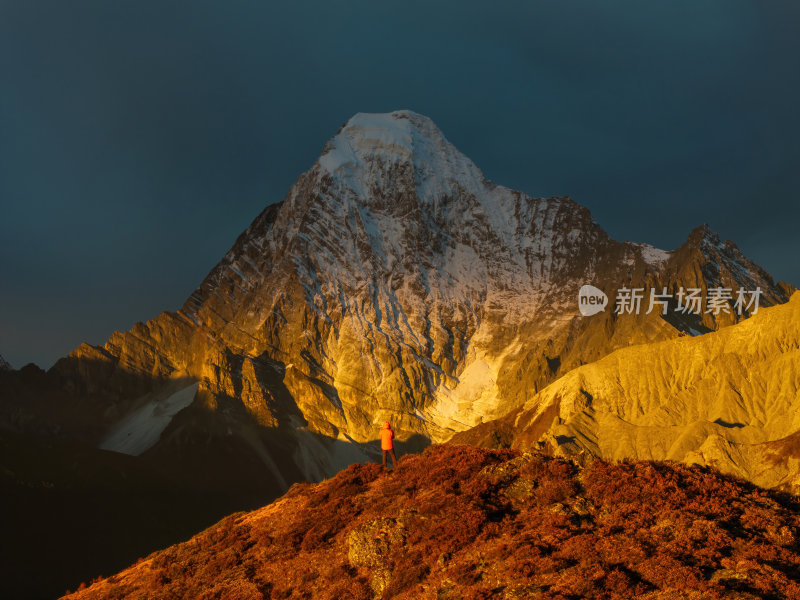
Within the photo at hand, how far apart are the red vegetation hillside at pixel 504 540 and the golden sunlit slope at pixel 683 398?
63340 millimetres

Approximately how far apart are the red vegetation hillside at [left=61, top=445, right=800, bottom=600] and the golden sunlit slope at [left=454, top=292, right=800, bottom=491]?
63.3m

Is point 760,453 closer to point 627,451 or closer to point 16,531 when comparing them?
point 627,451

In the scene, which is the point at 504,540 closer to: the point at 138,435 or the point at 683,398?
the point at 683,398

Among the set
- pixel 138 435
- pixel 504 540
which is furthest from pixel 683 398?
pixel 138 435

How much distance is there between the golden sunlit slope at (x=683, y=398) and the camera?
90688 mm

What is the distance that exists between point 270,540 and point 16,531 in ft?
265

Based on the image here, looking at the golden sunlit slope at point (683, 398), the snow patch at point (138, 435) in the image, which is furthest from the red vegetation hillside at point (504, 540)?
the snow patch at point (138, 435)

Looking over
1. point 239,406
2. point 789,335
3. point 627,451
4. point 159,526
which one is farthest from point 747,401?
point 239,406

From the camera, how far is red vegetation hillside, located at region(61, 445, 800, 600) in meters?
16.4

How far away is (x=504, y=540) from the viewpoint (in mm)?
19516

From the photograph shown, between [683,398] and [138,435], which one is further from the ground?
[138,435]

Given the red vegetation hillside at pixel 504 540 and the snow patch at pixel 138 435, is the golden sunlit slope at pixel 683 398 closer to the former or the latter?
the red vegetation hillside at pixel 504 540

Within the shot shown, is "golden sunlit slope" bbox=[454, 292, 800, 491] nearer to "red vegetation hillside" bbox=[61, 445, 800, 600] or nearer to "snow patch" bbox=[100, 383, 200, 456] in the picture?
"red vegetation hillside" bbox=[61, 445, 800, 600]

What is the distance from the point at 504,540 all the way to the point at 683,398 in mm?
97407
